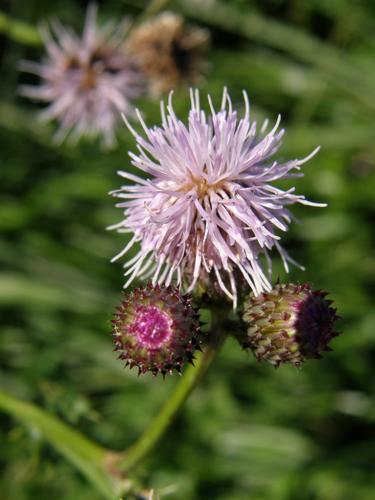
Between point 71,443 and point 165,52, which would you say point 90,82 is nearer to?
point 165,52

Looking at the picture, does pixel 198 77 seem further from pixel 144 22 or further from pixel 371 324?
pixel 371 324

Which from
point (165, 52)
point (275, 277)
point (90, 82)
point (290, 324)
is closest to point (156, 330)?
point (290, 324)

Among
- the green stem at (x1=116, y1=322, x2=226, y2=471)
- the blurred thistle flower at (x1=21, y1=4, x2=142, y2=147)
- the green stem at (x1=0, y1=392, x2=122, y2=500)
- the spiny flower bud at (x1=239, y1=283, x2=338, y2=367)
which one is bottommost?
the green stem at (x1=0, y1=392, x2=122, y2=500)

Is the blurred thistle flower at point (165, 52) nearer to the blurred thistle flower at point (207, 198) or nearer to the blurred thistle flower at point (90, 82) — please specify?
the blurred thistle flower at point (90, 82)

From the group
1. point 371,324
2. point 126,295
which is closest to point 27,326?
point 371,324

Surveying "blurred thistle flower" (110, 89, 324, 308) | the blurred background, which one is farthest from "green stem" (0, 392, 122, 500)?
"blurred thistle flower" (110, 89, 324, 308)

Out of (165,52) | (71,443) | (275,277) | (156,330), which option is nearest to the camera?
(156,330)

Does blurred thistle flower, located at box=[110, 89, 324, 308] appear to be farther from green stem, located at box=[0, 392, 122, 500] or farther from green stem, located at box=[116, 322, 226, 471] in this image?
green stem, located at box=[0, 392, 122, 500]
